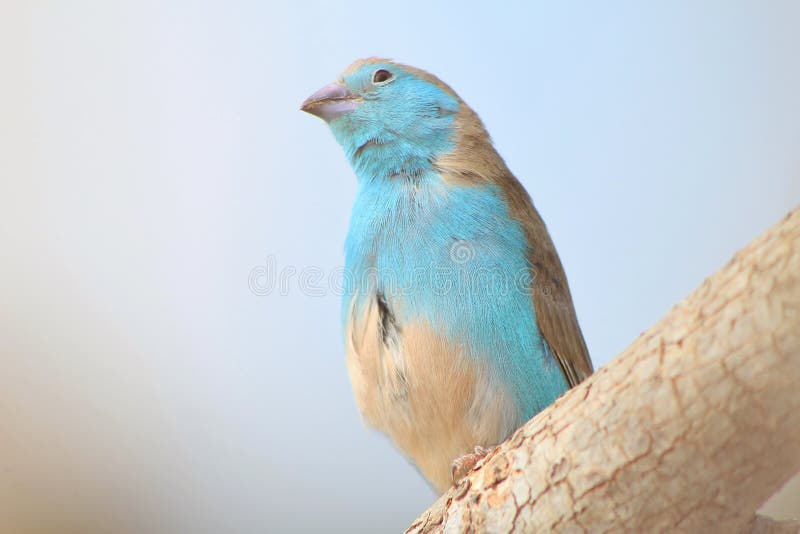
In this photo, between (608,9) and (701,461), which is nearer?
(701,461)

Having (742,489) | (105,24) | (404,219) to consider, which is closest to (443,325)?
(404,219)

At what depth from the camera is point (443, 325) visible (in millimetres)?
2744

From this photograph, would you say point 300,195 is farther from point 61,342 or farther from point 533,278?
point 533,278

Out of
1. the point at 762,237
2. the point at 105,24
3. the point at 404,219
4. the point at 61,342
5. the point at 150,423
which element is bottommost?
the point at 762,237

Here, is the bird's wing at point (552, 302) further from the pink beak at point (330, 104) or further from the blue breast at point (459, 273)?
the pink beak at point (330, 104)

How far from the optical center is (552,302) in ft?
9.93

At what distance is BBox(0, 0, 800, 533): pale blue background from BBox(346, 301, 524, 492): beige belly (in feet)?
6.22

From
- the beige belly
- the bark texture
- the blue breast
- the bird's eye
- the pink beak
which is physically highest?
the bird's eye

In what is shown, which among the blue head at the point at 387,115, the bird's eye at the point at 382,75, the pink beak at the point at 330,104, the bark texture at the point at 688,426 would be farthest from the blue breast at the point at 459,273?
the bark texture at the point at 688,426

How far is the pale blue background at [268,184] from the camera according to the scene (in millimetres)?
4441

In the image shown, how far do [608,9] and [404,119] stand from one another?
1.76 meters

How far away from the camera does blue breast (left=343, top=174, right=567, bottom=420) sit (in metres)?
2.78

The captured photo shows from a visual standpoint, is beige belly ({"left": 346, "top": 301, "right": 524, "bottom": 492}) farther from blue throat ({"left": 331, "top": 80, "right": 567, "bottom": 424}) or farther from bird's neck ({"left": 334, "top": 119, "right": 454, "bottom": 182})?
bird's neck ({"left": 334, "top": 119, "right": 454, "bottom": 182})

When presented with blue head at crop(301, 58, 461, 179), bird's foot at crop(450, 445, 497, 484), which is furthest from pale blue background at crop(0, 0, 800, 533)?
bird's foot at crop(450, 445, 497, 484)
